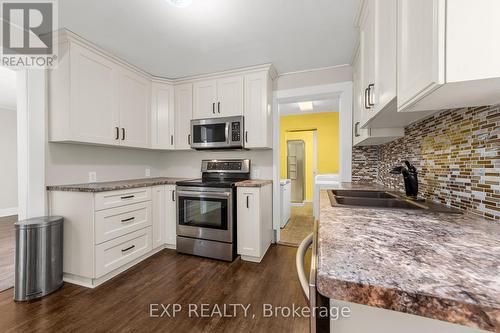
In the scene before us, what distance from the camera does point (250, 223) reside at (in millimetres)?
2322

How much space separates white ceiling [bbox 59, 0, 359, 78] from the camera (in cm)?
157

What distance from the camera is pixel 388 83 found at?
976 mm

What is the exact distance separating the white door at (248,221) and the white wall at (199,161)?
0.59 metres

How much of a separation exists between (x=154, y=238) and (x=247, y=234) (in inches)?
45.8

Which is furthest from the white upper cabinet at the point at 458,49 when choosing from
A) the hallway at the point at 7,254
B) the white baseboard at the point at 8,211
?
the white baseboard at the point at 8,211

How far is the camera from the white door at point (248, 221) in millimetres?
2303

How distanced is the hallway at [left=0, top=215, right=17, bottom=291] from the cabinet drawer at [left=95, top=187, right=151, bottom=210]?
41.7 inches

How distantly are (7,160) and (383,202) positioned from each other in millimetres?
6704

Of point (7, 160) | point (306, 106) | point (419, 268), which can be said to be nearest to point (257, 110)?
point (419, 268)

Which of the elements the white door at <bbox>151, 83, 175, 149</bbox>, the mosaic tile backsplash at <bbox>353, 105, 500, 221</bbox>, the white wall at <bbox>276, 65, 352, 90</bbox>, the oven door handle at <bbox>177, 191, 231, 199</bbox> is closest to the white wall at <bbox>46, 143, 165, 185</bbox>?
the white door at <bbox>151, 83, 175, 149</bbox>

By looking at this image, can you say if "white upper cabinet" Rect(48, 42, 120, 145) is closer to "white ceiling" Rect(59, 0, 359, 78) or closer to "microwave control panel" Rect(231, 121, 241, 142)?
"white ceiling" Rect(59, 0, 359, 78)

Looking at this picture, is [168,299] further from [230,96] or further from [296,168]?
[296,168]

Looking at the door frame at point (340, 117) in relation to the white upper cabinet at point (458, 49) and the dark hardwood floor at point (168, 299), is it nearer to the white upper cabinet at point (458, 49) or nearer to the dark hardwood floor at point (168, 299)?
the dark hardwood floor at point (168, 299)

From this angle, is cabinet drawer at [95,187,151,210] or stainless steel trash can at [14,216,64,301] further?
cabinet drawer at [95,187,151,210]
